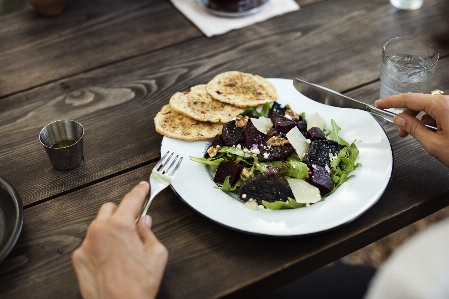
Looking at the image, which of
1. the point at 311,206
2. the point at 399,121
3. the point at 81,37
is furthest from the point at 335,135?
the point at 81,37

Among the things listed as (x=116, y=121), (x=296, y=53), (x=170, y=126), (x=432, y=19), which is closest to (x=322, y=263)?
(x=170, y=126)

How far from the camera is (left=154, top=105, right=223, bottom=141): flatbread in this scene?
4.76 ft

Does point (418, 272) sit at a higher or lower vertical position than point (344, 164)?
higher

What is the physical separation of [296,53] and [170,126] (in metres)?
0.67

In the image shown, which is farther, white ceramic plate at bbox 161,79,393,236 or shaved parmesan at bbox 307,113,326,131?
shaved parmesan at bbox 307,113,326,131

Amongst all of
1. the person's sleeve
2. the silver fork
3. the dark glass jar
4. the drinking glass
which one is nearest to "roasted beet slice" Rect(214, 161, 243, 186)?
the silver fork

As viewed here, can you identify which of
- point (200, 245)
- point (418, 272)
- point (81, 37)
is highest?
point (418, 272)

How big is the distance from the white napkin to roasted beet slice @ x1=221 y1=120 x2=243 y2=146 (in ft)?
2.34

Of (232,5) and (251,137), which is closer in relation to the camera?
(251,137)

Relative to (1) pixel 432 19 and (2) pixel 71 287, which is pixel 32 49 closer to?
(2) pixel 71 287

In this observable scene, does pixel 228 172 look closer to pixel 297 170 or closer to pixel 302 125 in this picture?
pixel 297 170

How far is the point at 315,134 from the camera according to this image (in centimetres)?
140

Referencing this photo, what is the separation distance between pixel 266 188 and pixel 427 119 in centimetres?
52

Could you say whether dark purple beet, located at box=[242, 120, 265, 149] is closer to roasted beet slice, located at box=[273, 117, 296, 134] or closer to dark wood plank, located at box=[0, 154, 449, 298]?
roasted beet slice, located at box=[273, 117, 296, 134]
